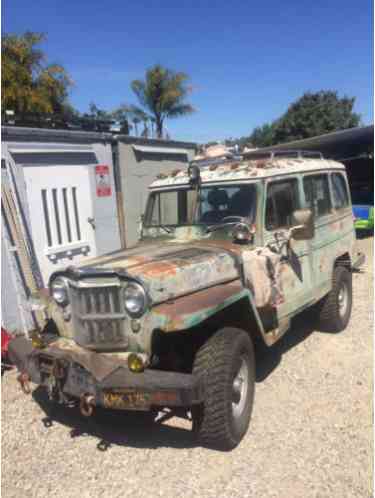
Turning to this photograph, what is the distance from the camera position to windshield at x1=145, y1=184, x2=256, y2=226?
4.12 meters

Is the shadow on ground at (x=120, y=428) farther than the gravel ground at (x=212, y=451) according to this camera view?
Yes

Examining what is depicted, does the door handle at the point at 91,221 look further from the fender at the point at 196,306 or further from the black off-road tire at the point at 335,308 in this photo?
the fender at the point at 196,306

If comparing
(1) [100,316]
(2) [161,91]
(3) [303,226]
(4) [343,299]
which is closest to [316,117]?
(2) [161,91]

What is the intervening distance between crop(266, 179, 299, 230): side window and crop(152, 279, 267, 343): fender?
98 cm

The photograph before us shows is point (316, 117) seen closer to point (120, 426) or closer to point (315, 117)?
point (315, 117)

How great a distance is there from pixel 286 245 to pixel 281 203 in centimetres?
43

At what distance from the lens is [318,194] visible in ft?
16.9

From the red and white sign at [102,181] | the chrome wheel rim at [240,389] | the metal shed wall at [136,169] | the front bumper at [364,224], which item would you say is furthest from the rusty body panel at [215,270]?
the front bumper at [364,224]

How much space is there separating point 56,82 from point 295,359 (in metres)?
15.1

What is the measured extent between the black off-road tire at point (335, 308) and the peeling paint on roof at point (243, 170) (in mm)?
1387

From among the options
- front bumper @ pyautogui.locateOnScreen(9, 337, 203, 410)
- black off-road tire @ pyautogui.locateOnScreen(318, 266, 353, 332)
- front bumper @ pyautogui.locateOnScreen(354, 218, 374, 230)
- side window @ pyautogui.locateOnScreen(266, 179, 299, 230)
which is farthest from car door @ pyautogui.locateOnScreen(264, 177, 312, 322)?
front bumper @ pyautogui.locateOnScreen(354, 218, 374, 230)

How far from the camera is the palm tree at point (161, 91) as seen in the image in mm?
20188

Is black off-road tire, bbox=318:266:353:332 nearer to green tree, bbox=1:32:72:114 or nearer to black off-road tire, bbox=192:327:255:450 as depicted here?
black off-road tire, bbox=192:327:255:450

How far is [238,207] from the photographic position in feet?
13.6
